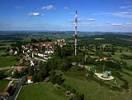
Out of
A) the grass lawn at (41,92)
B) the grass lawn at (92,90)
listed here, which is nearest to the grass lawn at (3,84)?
the grass lawn at (41,92)

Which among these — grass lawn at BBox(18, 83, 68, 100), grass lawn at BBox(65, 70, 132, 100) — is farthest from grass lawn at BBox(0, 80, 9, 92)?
grass lawn at BBox(65, 70, 132, 100)

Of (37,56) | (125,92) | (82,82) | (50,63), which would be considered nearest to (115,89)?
(125,92)

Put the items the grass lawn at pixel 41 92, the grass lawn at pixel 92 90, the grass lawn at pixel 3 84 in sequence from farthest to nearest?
the grass lawn at pixel 3 84 < the grass lawn at pixel 92 90 < the grass lawn at pixel 41 92

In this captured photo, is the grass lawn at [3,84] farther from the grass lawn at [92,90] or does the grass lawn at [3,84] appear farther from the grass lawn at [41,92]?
the grass lawn at [92,90]

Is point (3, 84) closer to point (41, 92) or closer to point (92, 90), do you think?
point (41, 92)

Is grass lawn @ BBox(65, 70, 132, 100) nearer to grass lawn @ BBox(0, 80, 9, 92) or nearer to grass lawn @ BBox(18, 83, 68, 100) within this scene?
grass lawn @ BBox(18, 83, 68, 100)
